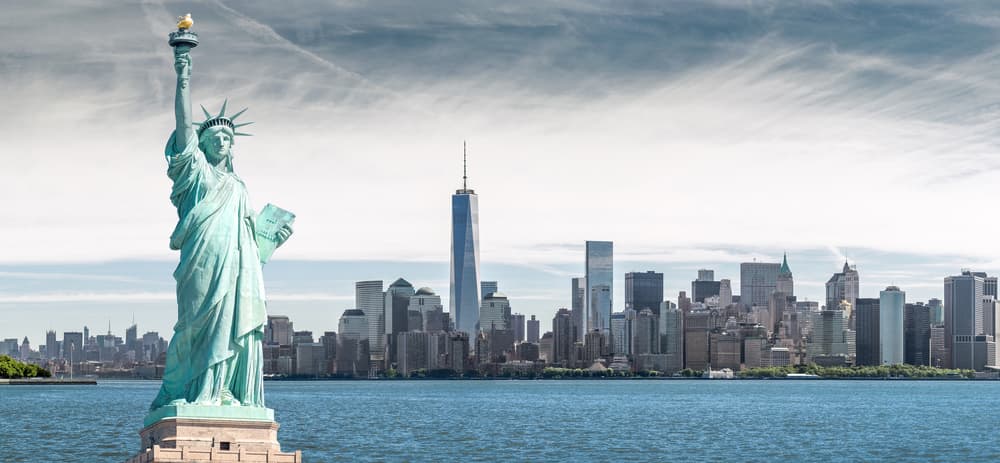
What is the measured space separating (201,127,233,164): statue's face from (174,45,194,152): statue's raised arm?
899 mm

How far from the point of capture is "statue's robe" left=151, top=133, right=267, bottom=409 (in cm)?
3144

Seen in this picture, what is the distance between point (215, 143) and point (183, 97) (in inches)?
58.5

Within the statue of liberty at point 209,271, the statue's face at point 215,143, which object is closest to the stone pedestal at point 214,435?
the statue of liberty at point 209,271

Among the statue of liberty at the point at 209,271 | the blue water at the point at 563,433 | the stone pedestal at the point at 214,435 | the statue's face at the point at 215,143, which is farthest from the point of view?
the blue water at the point at 563,433

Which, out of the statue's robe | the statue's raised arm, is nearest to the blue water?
the statue's robe

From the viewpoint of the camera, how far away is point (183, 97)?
30828 mm

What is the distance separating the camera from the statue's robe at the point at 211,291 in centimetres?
3144

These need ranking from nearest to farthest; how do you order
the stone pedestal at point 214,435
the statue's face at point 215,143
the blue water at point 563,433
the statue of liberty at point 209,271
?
the stone pedestal at point 214,435, the statue of liberty at point 209,271, the statue's face at point 215,143, the blue water at point 563,433

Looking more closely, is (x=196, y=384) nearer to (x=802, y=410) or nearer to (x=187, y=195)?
(x=187, y=195)

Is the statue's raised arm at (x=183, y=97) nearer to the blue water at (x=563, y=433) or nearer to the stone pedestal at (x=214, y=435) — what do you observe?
the stone pedestal at (x=214, y=435)

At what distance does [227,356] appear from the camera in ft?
104

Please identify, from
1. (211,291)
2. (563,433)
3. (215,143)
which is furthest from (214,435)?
(563,433)

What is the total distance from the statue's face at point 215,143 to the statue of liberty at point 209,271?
0.8 inches

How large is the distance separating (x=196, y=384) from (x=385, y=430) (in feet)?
159
